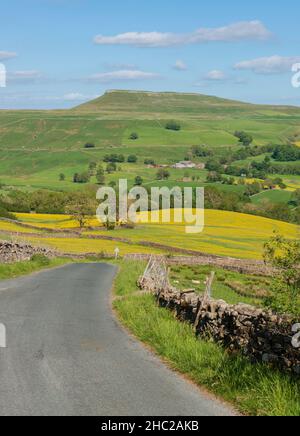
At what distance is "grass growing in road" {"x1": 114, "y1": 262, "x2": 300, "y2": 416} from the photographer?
9875 mm

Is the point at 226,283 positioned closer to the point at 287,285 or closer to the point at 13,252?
the point at 13,252

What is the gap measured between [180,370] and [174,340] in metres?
1.91

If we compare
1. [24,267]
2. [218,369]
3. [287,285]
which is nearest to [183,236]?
[24,267]

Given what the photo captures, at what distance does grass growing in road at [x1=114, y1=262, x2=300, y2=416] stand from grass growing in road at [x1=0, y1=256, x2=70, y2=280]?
18.0 meters

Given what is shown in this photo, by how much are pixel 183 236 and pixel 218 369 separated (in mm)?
85759

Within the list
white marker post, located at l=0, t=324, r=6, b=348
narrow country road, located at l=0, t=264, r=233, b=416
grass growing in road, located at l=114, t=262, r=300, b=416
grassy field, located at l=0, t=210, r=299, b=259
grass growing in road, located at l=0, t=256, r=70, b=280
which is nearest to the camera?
grass growing in road, located at l=114, t=262, r=300, b=416

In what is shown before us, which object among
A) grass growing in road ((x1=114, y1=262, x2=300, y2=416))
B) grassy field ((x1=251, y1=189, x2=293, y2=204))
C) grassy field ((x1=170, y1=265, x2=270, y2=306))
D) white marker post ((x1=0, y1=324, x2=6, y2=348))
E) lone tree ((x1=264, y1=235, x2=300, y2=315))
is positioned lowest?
grassy field ((x1=251, y1=189, x2=293, y2=204))

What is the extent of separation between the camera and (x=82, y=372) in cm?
1236

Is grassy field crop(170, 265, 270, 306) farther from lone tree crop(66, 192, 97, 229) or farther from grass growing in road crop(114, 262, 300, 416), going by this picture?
lone tree crop(66, 192, 97, 229)

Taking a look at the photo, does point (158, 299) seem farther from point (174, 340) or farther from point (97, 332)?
point (174, 340)

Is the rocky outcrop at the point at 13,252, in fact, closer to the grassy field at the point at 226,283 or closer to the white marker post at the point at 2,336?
the grassy field at the point at 226,283

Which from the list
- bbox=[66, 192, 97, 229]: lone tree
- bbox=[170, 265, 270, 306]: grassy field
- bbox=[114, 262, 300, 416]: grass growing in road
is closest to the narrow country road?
bbox=[114, 262, 300, 416]: grass growing in road

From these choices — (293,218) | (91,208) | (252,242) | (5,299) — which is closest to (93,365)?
(5,299)
